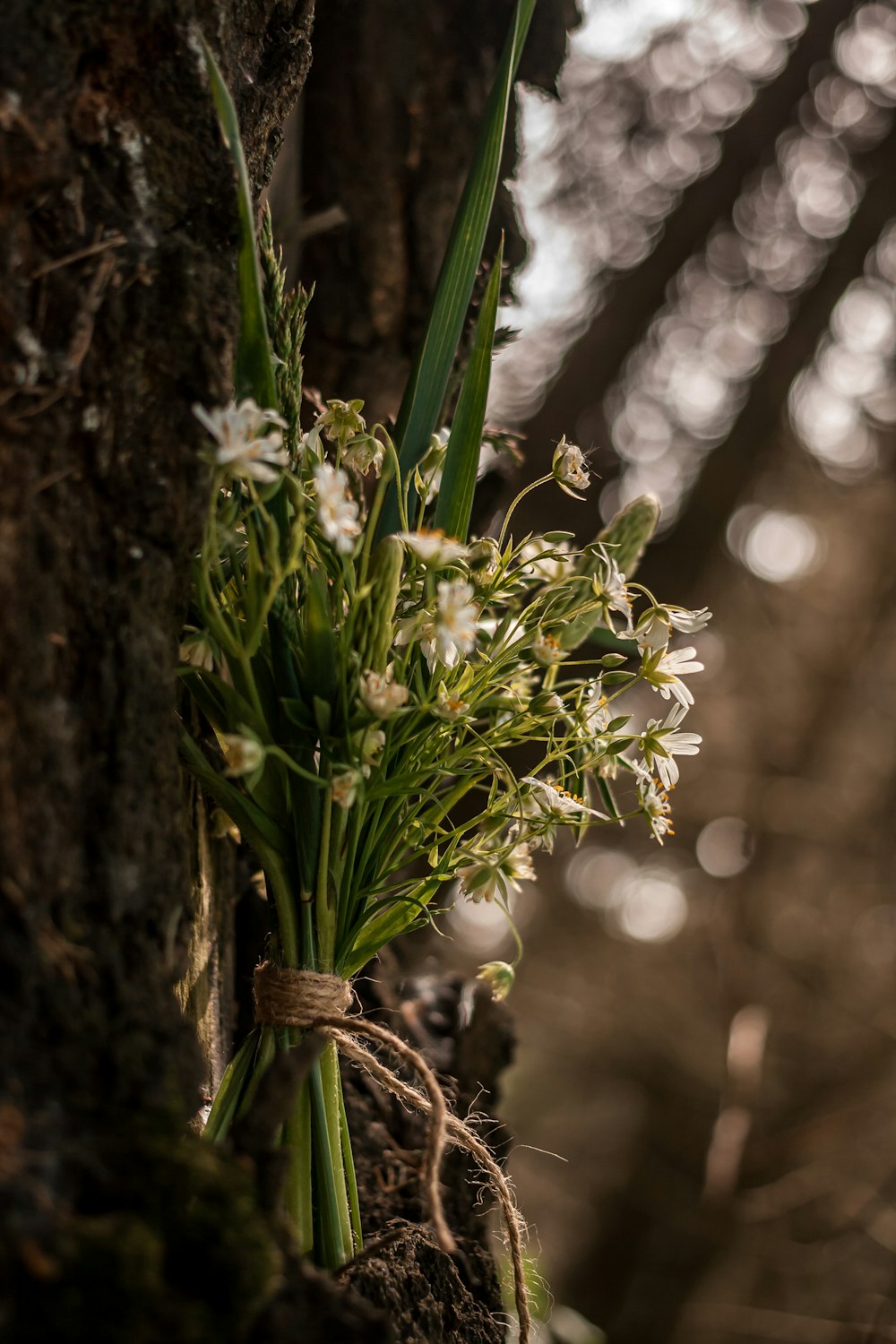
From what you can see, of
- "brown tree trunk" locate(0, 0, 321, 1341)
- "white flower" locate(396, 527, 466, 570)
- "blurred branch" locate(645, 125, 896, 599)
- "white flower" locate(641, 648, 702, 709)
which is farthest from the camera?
"blurred branch" locate(645, 125, 896, 599)

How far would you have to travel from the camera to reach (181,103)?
20.6 inches

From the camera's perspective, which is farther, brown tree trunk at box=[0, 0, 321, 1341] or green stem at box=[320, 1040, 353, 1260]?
green stem at box=[320, 1040, 353, 1260]

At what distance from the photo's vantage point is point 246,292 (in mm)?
501

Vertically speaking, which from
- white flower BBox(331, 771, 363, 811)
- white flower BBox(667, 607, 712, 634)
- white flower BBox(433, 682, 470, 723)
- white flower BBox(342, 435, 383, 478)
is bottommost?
white flower BBox(331, 771, 363, 811)

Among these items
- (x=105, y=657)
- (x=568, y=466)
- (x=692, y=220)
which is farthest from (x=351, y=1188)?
(x=692, y=220)

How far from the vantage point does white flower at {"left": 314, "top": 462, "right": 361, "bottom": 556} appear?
1.48ft

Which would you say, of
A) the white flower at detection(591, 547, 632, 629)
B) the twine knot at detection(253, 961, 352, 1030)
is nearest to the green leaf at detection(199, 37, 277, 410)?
the white flower at detection(591, 547, 632, 629)

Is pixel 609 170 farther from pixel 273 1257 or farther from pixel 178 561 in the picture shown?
pixel 273 1257

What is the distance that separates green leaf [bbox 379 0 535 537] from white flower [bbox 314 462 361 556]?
0.18 m

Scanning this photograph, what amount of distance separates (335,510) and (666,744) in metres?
0.27

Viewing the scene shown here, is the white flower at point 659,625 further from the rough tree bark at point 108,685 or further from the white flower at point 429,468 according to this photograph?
→ the rough tree bark at point 108,685

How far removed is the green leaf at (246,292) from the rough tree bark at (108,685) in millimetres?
14

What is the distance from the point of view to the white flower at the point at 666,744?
59 cm

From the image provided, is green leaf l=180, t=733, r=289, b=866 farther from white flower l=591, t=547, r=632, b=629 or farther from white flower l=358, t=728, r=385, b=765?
white flower l=591, t=547, r=632, b=629
